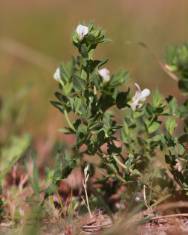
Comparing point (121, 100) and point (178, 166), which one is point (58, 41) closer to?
point (121, 100)

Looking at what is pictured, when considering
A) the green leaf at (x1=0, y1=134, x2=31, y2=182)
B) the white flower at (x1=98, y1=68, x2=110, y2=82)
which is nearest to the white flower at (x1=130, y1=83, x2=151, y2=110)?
the white flower at (x1=98, y1=68, x2=110, y2=82)

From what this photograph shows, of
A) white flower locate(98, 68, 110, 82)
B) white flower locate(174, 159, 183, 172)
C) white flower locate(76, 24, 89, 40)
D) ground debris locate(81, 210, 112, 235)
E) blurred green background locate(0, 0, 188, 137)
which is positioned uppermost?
blurred green background locate(0, 0, 188, 137)

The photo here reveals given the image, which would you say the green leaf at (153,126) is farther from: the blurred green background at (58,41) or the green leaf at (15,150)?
the blurred green background at (58,41)

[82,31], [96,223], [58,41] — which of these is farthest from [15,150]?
[58,41]

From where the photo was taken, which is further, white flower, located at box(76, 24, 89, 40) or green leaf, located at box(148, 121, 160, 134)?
green leaf, located at box(148, 121, 160, 134)

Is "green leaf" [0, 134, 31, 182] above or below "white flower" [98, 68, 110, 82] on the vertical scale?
below

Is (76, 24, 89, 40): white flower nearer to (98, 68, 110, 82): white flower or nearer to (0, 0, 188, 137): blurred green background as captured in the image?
(98, 68, 110, 82): white flower

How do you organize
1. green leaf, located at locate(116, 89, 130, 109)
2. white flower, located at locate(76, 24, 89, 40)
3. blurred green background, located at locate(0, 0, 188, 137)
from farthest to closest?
blurred green background, located at locate(0, 0, 188, 137), green leaf, located at locate(116, 89, 130, 109), white flower, located at locate(76, 24, 89, 40)

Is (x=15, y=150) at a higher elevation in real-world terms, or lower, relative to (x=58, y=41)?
lower

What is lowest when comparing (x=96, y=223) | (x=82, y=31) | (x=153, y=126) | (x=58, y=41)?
(x=96, y=223)
